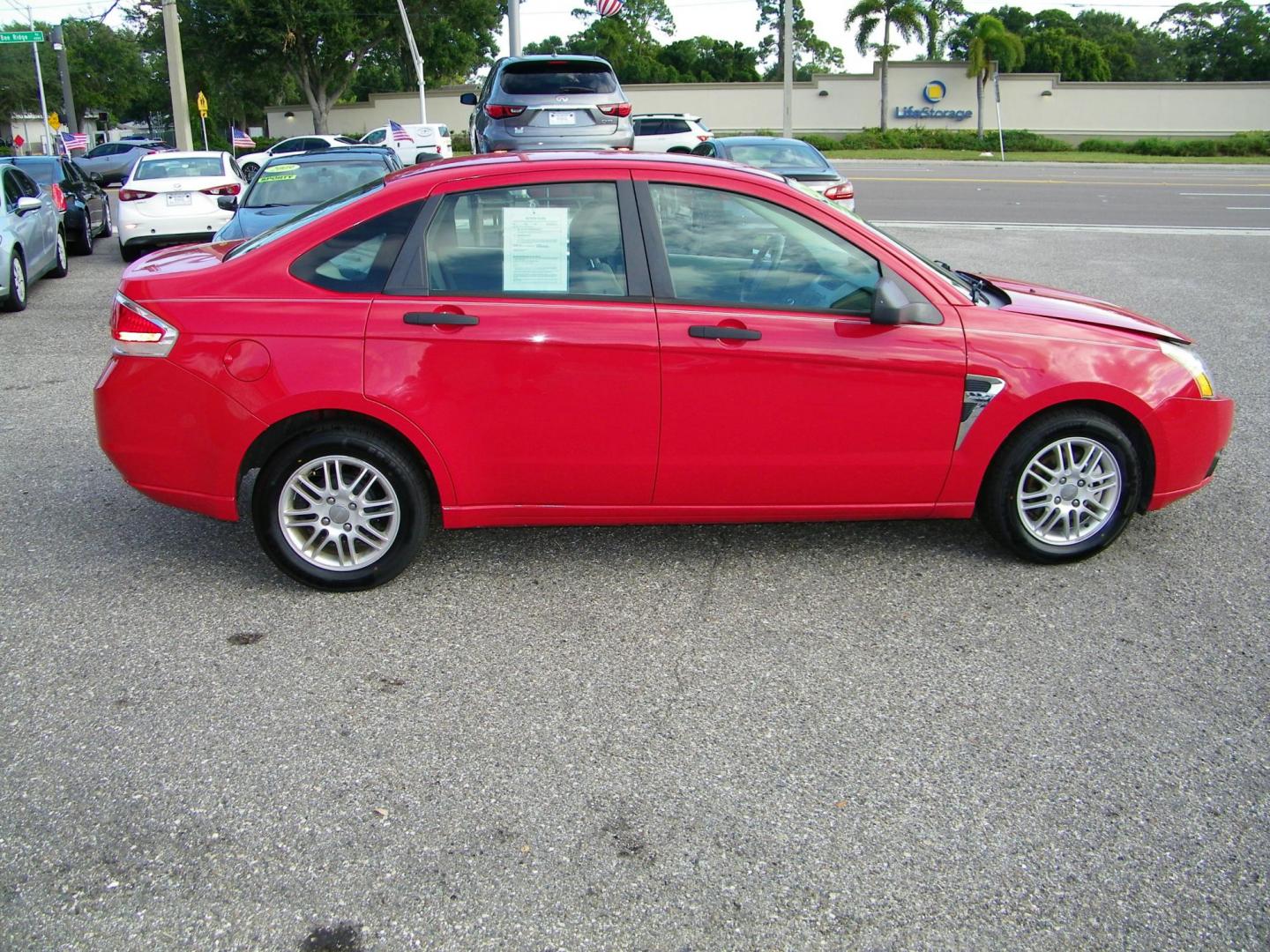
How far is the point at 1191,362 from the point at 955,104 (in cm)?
5752

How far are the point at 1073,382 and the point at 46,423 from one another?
6122mm

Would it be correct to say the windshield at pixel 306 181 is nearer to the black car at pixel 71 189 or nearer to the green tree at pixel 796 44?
the black car at pixel 71 189

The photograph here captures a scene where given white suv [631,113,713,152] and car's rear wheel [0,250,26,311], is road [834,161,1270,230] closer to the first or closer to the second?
white suv [631,113,713,152]

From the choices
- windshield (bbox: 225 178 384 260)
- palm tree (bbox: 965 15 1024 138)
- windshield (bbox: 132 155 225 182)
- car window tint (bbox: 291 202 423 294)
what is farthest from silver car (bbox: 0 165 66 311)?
palm tree (bbox: 965 15 1024 138)

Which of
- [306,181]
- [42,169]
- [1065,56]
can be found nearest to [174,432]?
[306,181]

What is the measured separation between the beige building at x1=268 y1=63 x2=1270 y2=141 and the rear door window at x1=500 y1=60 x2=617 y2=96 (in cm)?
4438

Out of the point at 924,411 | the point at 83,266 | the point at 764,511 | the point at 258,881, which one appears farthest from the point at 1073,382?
the point at 83,266

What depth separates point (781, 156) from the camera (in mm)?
15922

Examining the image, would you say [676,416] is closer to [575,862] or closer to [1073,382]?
[1073,382]

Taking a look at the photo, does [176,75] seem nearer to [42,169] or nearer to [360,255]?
[42,169]

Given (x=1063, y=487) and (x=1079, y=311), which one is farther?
(x=1079, y=311)

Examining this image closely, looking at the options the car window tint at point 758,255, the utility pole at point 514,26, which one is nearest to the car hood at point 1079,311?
the car window tint at point 758,255

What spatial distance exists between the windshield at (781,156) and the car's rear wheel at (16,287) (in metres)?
9.07

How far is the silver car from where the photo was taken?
11.2 meters
